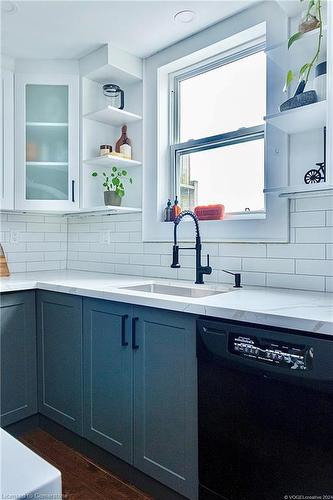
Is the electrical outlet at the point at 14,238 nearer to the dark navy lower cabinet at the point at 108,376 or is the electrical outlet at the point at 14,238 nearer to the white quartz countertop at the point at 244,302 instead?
the white quartz countertop at the point at 244,302

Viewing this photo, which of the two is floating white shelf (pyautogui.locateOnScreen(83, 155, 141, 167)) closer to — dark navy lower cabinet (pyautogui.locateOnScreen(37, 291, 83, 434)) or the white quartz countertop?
the white quartz countertop

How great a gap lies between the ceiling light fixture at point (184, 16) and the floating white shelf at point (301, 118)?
893mm

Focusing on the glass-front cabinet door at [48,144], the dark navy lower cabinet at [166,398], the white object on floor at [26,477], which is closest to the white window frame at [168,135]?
the glass-front cabinet door at [48,144]

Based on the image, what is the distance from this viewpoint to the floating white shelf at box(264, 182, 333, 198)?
1549 mm

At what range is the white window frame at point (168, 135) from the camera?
→ 193cm

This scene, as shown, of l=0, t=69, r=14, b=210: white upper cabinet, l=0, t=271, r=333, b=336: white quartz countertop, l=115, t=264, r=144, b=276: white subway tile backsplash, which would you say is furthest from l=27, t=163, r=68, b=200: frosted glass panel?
l=0, t=271, r=333, b=336: white quartz countertop

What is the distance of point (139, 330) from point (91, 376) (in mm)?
477

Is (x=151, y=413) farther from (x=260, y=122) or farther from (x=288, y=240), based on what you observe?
(x=260, y=122)

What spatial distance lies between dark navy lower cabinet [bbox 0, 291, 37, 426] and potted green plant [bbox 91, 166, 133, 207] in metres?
0.84

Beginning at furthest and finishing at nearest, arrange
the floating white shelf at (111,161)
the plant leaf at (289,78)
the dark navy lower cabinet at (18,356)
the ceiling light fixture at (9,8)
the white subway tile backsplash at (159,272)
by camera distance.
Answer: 1. the floating white shelf at (111,161)
2. the white subway tile backsplash at (159,272)
3. the dark navy lower cabinet at (18,356)
4. the ceiling light fixture at (9,8)
5. the plant leaf at (289,78)

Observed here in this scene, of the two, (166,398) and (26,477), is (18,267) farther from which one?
(26,477)

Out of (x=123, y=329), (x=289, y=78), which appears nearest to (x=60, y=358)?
(x=123, y=329)

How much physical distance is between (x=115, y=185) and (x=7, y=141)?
84cm

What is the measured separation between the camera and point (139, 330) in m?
1.73
